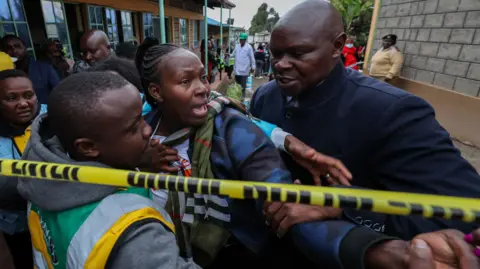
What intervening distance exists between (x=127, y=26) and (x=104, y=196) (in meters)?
9.55

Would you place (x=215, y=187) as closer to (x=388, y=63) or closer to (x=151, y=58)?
(x=151, y=58)

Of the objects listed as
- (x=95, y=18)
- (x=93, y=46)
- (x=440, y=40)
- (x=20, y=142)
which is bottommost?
(x=20, y=142)

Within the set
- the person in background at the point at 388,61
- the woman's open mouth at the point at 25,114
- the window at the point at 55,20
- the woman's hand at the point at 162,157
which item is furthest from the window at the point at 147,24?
the woman's hand at the point at 162,157

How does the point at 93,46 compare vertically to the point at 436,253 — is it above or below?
above

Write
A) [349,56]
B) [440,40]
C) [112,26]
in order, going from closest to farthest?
[440,40]
[112,26]
[349,56]

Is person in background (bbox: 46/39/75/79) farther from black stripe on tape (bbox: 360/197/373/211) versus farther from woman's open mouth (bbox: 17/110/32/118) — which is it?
black stripe on tape (bbox: 360/197/373/211)

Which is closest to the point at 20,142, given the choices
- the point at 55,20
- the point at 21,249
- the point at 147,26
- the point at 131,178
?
the point at 21,249

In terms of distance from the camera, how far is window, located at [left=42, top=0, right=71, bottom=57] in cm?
534

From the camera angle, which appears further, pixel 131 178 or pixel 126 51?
pixel 126 51

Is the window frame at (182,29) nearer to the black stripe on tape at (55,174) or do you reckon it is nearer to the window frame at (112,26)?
the window frame at (112,26)

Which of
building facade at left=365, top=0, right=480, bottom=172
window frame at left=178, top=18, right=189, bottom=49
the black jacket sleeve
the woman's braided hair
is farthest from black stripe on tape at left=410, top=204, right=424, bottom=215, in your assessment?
window frame at left=178, top=18, right=189, bottom=49

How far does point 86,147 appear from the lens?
37.3 inches

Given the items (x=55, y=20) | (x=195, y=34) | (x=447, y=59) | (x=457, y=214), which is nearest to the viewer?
(x=457, y=214)

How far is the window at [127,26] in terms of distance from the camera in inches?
339
